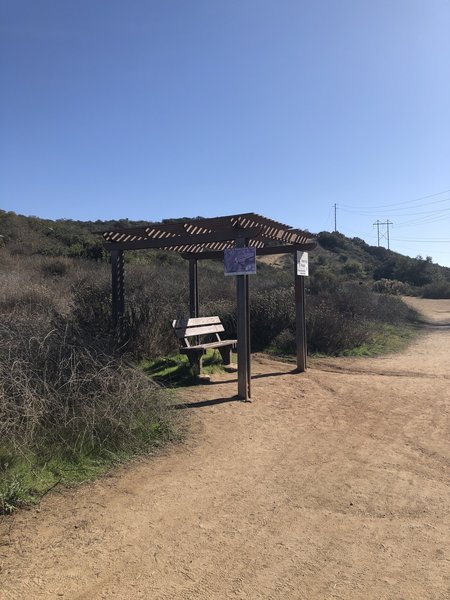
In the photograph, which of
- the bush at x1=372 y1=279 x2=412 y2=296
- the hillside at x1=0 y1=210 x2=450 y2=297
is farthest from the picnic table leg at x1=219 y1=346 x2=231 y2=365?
the bush at x1=372 y1=279 x2=412 y2=296

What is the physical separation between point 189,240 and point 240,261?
1053 millimetres

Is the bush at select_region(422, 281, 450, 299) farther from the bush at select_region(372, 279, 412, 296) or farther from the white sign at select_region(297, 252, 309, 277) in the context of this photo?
the white sign at select_region(297, 252, 309, 277)

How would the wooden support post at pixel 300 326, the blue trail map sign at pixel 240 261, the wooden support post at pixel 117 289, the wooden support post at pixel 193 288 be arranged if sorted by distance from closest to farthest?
the blue trail map sign at pixel 240 261 → the wooden support post at pixel 117 289 → the wooden support post at pixel 300 326 → the wooden support post at pixel 193 288

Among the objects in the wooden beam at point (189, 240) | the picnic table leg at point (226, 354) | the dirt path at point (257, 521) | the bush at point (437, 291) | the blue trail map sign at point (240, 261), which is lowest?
the dirt path at point (257, 521)

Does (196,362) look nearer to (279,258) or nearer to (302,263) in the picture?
(302,263)

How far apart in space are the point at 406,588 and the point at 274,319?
34.4 ft

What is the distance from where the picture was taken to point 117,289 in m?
9.01

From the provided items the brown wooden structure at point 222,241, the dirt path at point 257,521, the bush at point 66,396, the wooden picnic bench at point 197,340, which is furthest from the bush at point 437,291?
the bush at point 66,396

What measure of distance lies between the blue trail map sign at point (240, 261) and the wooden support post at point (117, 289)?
94.1 inches

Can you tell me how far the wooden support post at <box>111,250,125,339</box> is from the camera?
886cm

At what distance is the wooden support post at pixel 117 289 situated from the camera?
8.86 m

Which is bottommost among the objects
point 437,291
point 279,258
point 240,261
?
point 437,291

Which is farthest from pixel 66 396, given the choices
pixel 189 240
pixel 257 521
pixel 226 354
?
pixel 226 354

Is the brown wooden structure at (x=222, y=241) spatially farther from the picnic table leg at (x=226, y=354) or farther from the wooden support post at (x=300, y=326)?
the picnic table leg at (x=226, y=354)
